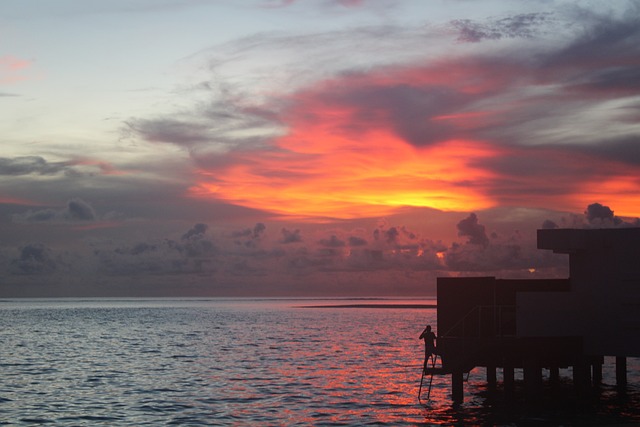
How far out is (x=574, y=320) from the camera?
40594mm

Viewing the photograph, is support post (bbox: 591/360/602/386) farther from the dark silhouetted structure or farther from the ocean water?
the dark silhouetted structure

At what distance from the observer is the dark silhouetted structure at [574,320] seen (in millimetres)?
39281

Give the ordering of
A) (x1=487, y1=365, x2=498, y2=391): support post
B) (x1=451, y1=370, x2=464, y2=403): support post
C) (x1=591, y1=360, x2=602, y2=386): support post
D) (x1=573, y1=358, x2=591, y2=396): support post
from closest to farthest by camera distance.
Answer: (x1=573, y1=358, x2=591, y2=396): support post < (x1=451, y1=370, x2=464, y2=403): support post < (x1=487, y1=365, x2=498, y2=391): support post < (x1=591, y1=360, x2=602, y2=386): support post

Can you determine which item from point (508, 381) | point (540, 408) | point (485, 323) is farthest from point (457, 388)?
point (540, 408)

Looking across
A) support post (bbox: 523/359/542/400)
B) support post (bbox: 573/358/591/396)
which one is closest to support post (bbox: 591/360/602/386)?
support post (bbox: 573/358/591/396)

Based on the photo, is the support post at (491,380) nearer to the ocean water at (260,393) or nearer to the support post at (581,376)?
the ocean water at (260,393)

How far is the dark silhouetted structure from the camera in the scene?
39281 mm

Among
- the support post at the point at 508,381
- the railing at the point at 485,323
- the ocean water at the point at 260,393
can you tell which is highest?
the railing at the point at 485,323

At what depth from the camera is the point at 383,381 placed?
183 feet

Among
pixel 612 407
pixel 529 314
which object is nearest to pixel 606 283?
pixel 529 314

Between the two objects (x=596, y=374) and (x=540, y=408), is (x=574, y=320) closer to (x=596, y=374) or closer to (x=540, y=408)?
(x=540, y=408)

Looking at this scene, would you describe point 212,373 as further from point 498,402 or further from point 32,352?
point 32,352

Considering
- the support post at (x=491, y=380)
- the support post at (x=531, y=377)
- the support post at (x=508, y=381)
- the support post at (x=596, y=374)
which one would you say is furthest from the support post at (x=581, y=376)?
the support post at (x=596, y=374)

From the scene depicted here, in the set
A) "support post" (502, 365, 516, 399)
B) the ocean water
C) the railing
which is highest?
the railing
